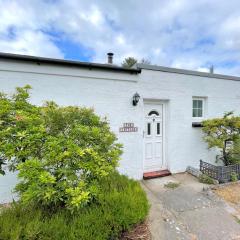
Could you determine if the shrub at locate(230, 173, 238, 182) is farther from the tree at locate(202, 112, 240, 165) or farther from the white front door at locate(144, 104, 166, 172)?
the white front door at locate(144, 104, 166, 172)

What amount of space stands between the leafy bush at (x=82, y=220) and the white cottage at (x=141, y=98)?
2.41 metres

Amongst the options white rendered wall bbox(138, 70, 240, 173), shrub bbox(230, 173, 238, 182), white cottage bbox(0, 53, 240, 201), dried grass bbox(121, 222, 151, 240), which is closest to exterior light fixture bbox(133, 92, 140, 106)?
white cottage bbox(0, 53, 240, 201)

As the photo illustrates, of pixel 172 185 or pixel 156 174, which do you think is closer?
pixel 172 185

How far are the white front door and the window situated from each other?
54.6 inches

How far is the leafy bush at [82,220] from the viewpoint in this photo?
2.09 metres

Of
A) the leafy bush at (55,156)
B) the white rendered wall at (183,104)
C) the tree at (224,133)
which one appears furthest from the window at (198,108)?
the leafy bush at (55,156)

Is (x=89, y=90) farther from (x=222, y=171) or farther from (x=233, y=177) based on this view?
(x=233, y=177)

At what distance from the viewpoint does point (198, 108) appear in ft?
22.0

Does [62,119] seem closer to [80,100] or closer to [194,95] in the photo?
[80,100]

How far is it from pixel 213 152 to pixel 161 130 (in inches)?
92.4

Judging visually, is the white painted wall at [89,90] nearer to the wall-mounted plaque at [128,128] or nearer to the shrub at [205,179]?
the wall-mounted plaque at [128,128]

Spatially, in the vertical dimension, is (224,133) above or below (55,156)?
above

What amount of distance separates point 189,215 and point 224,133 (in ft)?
10.4

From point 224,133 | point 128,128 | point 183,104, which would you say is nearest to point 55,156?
point 128,128
